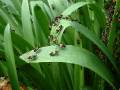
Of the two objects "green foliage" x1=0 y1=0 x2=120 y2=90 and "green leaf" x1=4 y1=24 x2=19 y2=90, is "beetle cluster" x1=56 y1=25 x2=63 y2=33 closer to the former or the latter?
"green foliage" x1=0 y1=0 x2=120 y2=90

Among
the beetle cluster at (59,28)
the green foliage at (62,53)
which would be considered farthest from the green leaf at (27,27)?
the beetle cluster at (59,28)

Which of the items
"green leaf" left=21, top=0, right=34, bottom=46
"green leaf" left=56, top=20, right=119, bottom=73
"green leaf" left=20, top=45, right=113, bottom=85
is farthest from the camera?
"green leaf" left=21, top=0, right=34, bottom=46

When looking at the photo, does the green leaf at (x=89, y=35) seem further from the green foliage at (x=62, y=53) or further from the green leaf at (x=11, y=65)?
the green leaf at (x=11, y=65)

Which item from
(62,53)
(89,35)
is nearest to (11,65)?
(62,53)

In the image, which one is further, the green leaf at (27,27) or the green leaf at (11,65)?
the green leaf at (27,27)

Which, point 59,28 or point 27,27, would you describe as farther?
point 27,27

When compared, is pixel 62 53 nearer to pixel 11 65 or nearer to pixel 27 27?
pixel 11 65

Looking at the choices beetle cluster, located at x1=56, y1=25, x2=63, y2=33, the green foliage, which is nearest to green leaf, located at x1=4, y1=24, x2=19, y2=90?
the green foliage

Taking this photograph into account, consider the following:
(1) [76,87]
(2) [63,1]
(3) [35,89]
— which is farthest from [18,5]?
(1) [76,87]

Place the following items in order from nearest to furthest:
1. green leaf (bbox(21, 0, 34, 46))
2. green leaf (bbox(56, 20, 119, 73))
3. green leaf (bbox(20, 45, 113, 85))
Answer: green leaf (bbox(20, 45, 113, 85)), green leaf (bbox(56, 20, 119, 73)), green leaf (bbox(21, 0, 34, 46))
